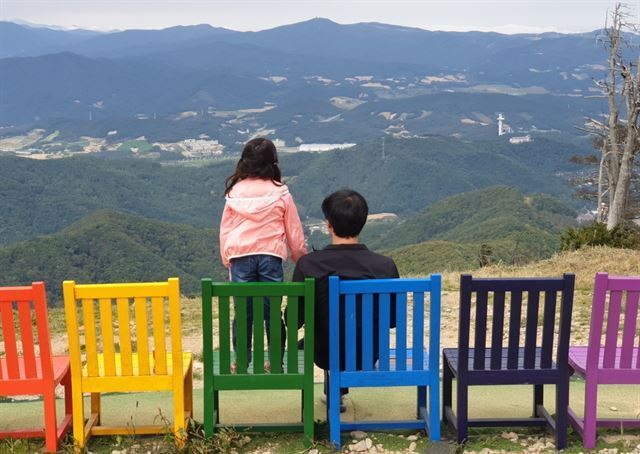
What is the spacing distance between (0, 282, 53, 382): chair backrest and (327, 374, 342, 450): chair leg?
1.43m

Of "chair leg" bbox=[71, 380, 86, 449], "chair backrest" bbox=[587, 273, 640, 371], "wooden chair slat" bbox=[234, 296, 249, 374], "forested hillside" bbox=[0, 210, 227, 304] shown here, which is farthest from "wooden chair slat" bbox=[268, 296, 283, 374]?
"forested hillside" bbox=[0, 210, 227, 304]

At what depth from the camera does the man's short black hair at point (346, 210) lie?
3.99 metres

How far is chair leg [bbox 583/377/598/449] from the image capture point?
3.86 m

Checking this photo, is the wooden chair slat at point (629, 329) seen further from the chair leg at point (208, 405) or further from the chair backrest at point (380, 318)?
the chair leg at point (208, 405)

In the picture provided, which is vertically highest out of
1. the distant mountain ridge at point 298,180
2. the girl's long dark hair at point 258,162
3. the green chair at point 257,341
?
the girl's long dark hair at point 258,162

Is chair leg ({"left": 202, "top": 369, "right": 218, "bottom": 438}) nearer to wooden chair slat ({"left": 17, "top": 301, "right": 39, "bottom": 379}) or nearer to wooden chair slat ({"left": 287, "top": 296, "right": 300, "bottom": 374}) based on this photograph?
wooden chair slat ({"left": 287, "top": 296, "right": 300, "bottom": 374})

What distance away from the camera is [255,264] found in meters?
4.39

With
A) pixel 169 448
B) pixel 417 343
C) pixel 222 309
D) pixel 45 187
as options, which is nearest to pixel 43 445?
pixel 169 448

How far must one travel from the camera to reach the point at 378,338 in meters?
3.94

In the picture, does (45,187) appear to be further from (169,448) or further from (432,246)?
(169,448)

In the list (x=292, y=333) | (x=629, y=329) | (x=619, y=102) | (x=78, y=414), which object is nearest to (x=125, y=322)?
(x=78, y=414)

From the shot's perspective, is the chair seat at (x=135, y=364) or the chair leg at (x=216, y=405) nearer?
the chair seat at (x=135, y=364)

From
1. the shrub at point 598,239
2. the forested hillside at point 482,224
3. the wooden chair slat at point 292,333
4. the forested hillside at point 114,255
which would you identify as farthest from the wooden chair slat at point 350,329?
the forested hillside at point 114,255

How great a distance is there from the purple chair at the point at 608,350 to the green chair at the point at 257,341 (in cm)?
143
